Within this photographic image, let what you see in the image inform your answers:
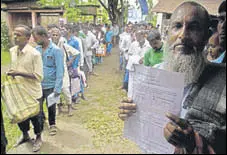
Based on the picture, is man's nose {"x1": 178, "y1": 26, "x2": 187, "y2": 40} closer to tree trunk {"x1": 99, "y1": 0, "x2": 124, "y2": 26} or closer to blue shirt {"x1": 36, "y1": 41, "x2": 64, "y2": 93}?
blue shirt {"x1": 36, "y1": 41, "x2": 64, "y2": 93}

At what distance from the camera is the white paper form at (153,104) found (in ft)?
2.74

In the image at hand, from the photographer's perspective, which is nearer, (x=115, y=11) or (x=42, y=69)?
(x=42, y=69)

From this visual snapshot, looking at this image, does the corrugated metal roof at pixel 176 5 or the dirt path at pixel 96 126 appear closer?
the dirt path at pixel 96 126

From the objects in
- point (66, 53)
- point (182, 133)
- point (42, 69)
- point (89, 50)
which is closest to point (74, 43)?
point (66, 53)

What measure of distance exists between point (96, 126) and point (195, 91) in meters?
0.92

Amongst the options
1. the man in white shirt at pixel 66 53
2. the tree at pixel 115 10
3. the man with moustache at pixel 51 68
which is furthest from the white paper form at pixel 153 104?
the tree at pixel 115 10

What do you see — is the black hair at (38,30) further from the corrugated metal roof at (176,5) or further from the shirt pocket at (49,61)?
the corrugated metal roof at (176,5)

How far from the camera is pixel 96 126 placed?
1682 millimetres

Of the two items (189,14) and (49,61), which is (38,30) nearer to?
(49,61)

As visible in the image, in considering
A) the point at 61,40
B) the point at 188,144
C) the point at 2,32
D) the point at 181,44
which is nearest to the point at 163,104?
the point at 188,144

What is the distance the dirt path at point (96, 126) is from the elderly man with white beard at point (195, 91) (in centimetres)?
17

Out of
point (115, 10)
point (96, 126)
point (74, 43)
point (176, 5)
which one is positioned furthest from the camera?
point (115, 10)

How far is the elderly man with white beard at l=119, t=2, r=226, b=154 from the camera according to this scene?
772mm

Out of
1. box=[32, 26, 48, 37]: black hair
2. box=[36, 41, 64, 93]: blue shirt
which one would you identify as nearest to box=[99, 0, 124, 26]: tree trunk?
box=[36, 41, 64, 93]: blue shirt
